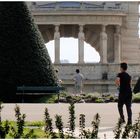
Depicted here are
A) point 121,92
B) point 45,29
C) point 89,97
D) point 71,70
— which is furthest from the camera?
point 45,29

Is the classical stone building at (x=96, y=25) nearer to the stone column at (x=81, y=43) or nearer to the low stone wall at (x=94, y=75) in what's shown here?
the stone column at (x=81, y=43)

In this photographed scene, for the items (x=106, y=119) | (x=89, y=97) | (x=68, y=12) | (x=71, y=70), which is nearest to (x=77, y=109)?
(x=106, y=119)

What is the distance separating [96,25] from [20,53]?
44.2m

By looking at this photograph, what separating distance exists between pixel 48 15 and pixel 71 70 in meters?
18.8

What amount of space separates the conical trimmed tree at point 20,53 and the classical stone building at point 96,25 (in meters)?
38.5

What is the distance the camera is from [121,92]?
1581 cm

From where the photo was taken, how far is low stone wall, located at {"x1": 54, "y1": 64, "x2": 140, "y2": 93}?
156 feet

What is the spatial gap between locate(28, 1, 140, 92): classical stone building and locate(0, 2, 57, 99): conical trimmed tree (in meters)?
38.5

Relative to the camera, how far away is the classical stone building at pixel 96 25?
66.2 m

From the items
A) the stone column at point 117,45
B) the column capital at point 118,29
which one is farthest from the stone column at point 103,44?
the stone column at point 117,45

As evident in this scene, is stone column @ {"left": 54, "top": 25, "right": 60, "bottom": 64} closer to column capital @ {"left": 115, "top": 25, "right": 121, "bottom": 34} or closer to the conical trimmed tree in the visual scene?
column capital @ {"left": 115, "top": 25, "right": 121, "bottom": 34}

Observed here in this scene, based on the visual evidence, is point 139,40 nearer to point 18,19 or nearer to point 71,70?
point 71,70

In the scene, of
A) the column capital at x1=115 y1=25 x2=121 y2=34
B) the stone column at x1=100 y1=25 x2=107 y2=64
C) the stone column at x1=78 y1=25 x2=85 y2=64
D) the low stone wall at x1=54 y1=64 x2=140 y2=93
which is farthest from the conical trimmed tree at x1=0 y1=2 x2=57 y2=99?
the column capital at x1=115 y1=25 x2=121 y2=34

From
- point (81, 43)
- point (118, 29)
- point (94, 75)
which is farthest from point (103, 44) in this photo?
point (94, 75)
